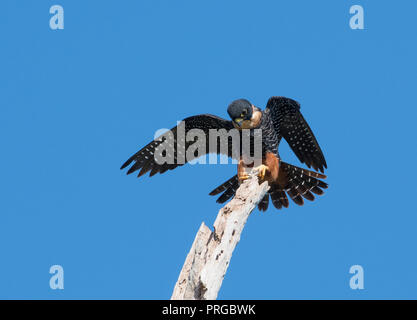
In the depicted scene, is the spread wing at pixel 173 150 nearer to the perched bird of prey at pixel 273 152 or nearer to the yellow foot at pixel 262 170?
the perched bird of prey at pixel 273 152

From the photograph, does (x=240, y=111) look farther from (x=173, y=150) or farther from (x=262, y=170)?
(x=173, y=150)

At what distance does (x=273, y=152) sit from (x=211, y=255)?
257cm

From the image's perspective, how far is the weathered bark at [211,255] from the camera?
695 centimetres

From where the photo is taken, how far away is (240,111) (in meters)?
8.80

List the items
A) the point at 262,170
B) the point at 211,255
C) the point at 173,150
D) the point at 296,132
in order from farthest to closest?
1. the point at 173,150
2. the point at 296,132
3. the point at 262,170
4. the point at 211,255

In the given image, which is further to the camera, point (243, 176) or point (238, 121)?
point (243, 176)

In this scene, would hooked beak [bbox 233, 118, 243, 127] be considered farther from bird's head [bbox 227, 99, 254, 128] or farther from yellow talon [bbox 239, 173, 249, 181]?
yellow talon [bbox 239, 173, 249, 181]

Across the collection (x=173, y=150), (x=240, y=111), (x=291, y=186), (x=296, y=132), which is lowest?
(x=291, y=186)

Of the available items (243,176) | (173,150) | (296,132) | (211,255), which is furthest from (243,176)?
Result: (211,255)

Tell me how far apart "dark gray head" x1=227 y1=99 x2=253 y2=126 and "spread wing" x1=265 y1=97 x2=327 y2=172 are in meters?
0.50

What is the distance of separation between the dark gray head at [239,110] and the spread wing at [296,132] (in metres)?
0.50
